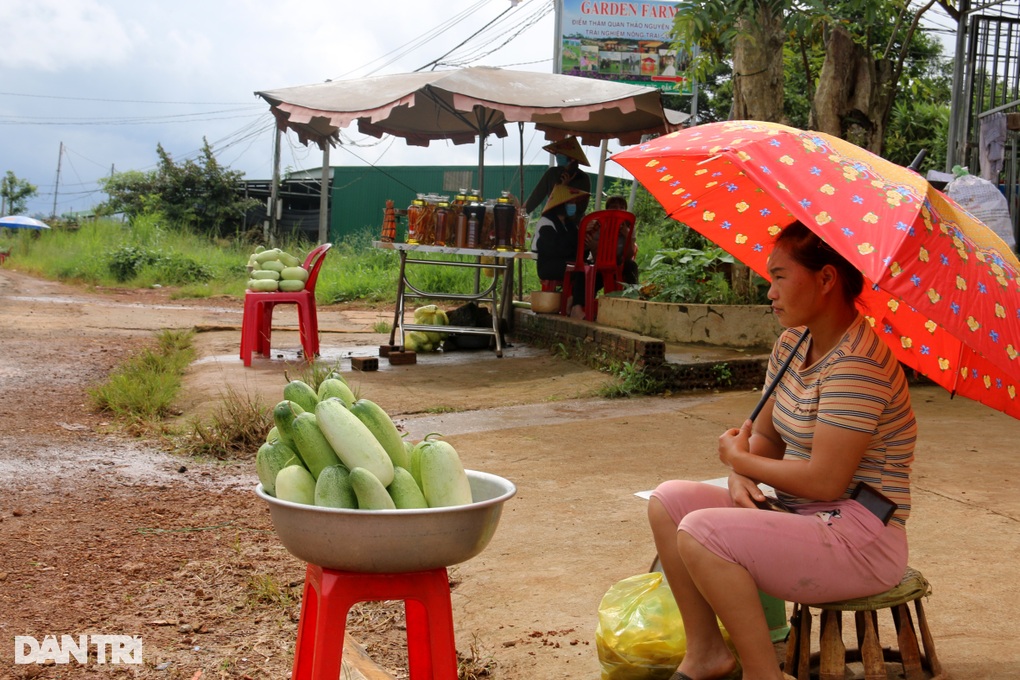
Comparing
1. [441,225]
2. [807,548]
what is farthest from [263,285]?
[807,548]

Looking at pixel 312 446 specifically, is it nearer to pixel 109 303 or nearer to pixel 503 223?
pixel 503 223

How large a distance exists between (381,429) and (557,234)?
7.70 meters

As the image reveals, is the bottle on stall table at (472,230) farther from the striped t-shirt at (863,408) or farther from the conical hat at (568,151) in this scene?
the striped t-shirt at (863,408)

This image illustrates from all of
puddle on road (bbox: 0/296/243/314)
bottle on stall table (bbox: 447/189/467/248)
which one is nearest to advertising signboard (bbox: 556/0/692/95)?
puddle on road (bbox: 0/296/243/314)

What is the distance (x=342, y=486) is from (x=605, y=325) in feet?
22.6

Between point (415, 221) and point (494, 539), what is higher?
point (415, 221)

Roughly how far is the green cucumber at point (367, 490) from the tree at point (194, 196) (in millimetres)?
28886

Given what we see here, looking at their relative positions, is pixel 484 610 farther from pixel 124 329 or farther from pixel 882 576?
pixel 124 329

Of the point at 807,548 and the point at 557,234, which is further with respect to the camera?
the point at 557,234

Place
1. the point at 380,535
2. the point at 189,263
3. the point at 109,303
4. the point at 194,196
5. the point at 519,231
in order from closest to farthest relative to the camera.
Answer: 1. the point at 380,535
2. the point at 519,231
3. the point at 109,303
4. the point at 189,263
5. the point at 194,196

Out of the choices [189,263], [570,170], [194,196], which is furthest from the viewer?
[194,196]

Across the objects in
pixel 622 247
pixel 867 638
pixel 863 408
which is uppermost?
pixel 622 247

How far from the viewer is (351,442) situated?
2.12m

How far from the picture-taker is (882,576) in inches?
88.1
